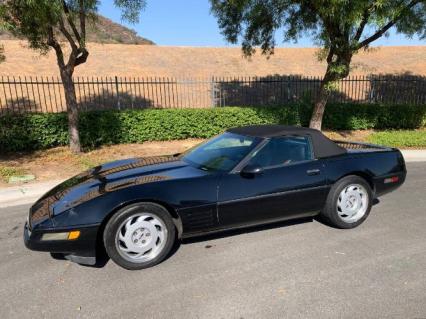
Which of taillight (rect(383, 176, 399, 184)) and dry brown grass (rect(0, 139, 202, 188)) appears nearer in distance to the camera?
taillight (rect(383, 176, 399, 184))

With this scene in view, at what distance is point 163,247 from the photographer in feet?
12.0

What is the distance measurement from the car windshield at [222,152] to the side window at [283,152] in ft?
0.47

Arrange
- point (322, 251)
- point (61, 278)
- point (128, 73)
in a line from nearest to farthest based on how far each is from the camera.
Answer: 1. point (61, 278)
2. point (322, 251)
3. point (128, 73)

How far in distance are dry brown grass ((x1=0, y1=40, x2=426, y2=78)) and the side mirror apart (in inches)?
791

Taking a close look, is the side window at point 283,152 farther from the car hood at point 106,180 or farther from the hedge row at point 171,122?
the hedge row at point 171,122

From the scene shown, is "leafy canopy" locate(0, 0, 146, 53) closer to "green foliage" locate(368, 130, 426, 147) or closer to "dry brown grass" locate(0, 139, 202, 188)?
"dry brown grass" locate(0, 139, 202, 188)

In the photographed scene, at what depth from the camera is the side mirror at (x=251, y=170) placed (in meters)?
3.85

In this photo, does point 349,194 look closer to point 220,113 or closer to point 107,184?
point 107,184

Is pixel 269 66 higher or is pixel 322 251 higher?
pixel 269 66

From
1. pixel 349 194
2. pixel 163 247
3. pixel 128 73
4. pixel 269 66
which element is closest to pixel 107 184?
pixel 163 247

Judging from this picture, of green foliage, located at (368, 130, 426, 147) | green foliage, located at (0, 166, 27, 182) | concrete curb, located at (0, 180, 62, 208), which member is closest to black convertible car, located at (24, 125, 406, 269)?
concrete curb, located at (0, 180, 62, 208)

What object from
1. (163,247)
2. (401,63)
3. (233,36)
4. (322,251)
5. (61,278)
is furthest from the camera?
(401,63)

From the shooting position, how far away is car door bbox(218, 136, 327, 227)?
3865 millimetres

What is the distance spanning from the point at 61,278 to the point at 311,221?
3.07m
